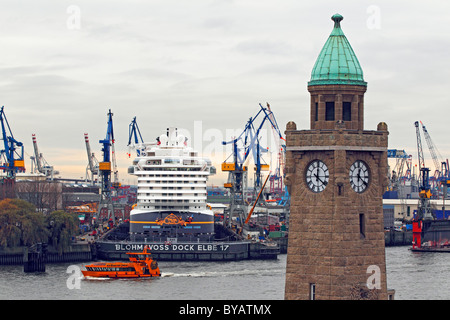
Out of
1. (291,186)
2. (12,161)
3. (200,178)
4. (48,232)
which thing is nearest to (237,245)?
(200,178)

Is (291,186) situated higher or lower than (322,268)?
higher

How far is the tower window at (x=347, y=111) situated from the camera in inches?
1186

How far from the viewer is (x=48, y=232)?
115m

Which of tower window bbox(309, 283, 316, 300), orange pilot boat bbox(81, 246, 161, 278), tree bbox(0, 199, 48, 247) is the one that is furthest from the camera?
tree bbox(0, 199, 48, 247)

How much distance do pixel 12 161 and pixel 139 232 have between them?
49518 mm

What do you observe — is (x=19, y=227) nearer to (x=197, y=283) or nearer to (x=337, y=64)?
(x=197, y=283)

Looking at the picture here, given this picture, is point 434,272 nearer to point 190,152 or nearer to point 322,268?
point 190,152

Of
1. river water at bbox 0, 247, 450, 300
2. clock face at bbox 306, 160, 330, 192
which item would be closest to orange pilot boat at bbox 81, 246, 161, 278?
river water at bbox 0, 247, 450, 300

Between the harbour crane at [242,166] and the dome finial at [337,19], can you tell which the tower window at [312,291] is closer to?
the dome finial at [337,19]

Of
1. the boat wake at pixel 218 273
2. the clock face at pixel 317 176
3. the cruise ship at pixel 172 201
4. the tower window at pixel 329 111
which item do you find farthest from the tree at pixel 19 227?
the tower window at pixel 329 111

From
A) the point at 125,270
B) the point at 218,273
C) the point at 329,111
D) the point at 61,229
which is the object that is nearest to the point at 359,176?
the point at 329,111

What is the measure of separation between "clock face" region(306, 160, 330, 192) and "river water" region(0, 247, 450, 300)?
3961cm

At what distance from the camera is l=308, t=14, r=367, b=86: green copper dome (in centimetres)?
2986

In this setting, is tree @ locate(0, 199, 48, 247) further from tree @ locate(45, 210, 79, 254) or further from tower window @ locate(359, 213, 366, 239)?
tower window @ locate(359, 213, 366, 239)
